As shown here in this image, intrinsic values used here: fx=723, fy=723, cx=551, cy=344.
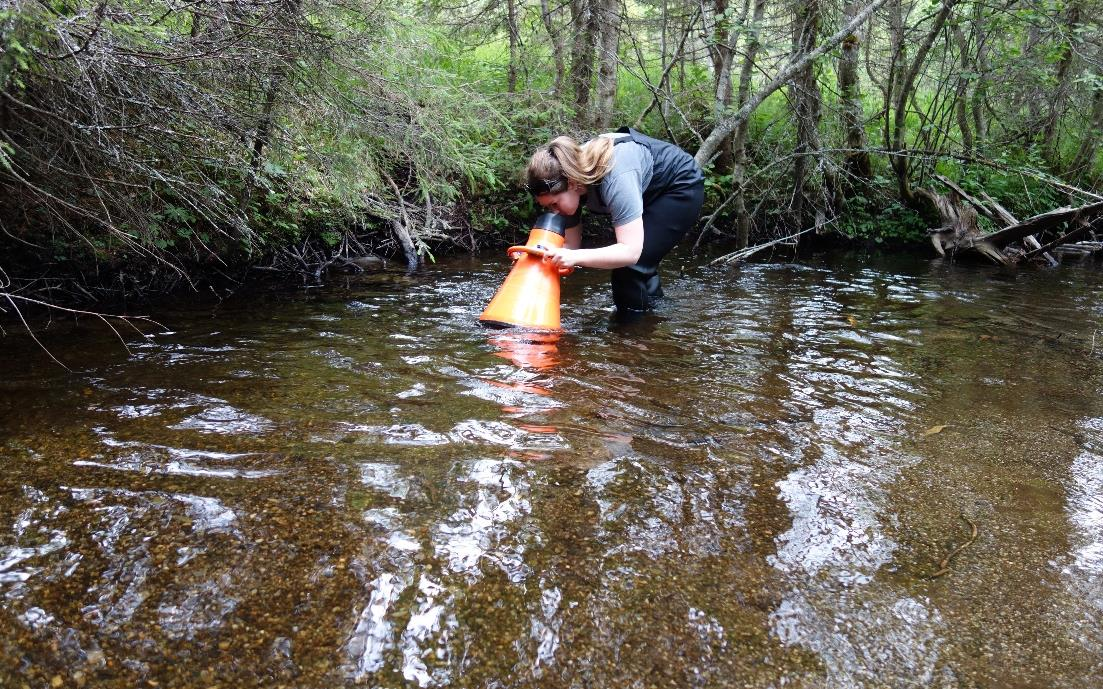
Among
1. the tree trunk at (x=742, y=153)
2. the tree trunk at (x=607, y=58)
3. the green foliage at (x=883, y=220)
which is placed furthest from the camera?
the green foliage at (x=883, y=220)

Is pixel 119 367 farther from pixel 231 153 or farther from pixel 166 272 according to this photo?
pixel 166 272

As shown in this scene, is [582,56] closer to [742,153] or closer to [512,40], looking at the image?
[512,40]

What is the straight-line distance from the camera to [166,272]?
467 centimetres

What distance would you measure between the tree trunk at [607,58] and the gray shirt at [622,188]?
383 cm

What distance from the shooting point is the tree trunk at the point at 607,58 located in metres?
7.18

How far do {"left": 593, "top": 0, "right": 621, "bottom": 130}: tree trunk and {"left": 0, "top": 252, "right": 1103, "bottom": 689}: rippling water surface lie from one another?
177 inches

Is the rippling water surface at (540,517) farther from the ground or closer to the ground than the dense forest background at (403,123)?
closer to the ground

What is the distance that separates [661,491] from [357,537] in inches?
33.5

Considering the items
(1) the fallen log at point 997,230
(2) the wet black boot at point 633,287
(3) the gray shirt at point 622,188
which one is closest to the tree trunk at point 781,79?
(2) the wet black boot at point 633,287

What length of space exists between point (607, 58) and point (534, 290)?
4.34m

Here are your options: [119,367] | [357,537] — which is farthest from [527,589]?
[119,367]

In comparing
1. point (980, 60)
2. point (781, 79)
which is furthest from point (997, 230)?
point (781, 79)

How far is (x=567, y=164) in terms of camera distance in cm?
350

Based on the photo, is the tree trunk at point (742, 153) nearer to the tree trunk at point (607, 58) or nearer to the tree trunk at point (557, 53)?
the tree trunk at point (607, 58)
